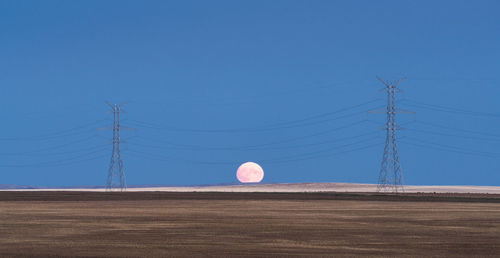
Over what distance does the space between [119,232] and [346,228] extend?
902 cm

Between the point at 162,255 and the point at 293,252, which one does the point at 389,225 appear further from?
the point at 162,255

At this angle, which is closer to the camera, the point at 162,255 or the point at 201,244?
the point at 162,255

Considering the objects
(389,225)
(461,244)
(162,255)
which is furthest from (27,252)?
(389,225)

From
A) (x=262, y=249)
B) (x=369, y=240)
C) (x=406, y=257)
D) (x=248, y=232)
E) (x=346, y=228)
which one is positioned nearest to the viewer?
(x=406, y=257)

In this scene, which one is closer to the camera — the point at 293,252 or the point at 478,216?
the point at 293,252

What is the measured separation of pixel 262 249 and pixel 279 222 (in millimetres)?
11964

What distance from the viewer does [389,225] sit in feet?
107

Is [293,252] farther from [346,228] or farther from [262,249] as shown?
[346,228]

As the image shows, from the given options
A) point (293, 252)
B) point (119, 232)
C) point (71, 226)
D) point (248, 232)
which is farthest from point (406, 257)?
point (71, 226)

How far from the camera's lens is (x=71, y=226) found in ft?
104

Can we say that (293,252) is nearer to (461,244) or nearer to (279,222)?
(461,244)

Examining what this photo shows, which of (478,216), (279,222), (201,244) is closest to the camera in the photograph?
(201,244)

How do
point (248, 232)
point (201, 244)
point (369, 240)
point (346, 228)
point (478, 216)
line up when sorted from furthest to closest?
point (478, 216) < point (346, 228) < point (248, 232) < point (369, 240) < point (201, 244)

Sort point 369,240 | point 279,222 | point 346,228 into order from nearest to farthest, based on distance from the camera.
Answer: point 369,240 → point 346,228 → point 279,222
